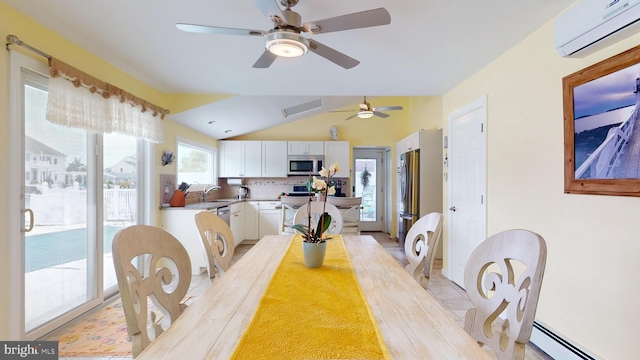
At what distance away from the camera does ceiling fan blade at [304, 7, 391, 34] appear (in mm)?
1412

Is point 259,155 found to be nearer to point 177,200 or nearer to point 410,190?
point 177,200

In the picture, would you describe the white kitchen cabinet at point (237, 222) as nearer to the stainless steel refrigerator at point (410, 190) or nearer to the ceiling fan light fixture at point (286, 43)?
the stainless steel refrigerator at point (410, 190)

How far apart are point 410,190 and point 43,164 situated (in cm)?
420

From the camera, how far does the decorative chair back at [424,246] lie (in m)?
1.58

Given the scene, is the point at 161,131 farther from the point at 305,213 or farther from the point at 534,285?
the point at 534,285

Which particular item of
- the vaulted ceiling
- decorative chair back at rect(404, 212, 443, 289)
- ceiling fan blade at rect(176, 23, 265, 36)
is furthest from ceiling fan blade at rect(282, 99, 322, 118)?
decorative chair back at rect(404, 212, 443, 289)

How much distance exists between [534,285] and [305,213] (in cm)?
187

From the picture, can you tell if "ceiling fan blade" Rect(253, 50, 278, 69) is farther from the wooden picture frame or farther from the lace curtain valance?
the wooden picture frame

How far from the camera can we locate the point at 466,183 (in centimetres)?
320

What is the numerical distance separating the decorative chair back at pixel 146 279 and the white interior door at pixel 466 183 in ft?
8.91

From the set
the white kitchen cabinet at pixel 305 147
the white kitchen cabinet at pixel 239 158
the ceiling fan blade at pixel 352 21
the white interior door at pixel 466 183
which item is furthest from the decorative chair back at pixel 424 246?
the white kitchen cabinet at pixel 239 158

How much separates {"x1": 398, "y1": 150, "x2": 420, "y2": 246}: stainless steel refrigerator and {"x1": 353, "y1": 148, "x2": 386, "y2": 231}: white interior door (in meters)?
1.68

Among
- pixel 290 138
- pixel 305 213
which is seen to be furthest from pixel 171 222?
pixel 290 138

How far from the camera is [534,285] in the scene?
850 mm
